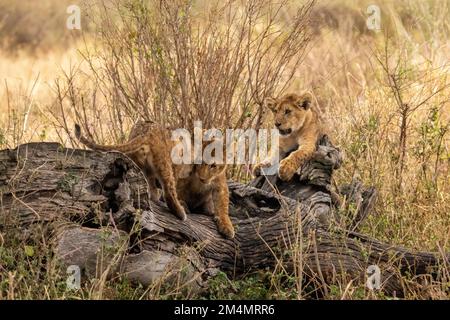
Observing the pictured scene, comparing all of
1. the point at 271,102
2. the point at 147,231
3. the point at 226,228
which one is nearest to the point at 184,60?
the point at 271,102

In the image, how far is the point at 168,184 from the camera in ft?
22.1

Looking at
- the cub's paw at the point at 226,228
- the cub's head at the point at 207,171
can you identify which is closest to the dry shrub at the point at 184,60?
the cub's head at the point at 207,171

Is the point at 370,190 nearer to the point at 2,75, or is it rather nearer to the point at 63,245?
the point at 63,245

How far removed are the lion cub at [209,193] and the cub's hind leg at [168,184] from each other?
312 millimetres

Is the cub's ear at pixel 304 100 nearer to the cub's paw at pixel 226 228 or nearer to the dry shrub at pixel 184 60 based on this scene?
the dry shrub at pixel 184 60

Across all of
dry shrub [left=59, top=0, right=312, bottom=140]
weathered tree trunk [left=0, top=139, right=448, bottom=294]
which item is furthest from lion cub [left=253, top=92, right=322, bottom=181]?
weathered tree trunk [left=0, top=139, right=448, bottom=294]

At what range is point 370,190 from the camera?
27.0ft

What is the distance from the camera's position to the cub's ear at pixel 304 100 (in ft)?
28.1

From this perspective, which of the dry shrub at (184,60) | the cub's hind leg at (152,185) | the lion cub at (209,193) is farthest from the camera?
the dry shrub at (184,60)

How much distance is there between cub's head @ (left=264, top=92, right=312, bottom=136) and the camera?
859 cm

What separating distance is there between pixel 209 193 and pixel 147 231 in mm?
909

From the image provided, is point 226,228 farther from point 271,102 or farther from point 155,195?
point 271,102
